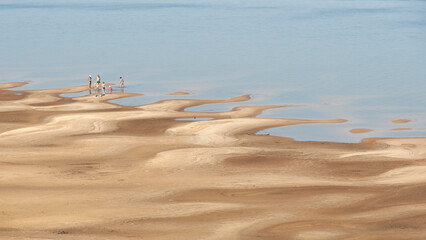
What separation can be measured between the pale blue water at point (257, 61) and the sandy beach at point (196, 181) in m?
4.67

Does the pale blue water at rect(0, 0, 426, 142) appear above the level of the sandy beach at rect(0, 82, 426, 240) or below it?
above

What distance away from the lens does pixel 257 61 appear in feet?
212

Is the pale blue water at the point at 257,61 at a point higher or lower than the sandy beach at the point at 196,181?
higher

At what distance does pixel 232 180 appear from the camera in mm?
24109

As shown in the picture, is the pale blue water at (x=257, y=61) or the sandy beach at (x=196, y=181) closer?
the sandy beach at (x=196, y=181)

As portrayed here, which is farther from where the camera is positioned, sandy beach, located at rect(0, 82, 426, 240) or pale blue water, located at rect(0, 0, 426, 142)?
pale blue water, located at rect(0, 0, 426, 142)

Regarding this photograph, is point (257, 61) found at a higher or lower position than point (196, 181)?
higher

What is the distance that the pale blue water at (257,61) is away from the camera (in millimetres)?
42094

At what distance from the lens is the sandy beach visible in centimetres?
1948

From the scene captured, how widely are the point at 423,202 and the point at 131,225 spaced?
341 inches

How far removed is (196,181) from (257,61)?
4150 cm

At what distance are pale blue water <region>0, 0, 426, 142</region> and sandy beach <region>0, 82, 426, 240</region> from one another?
4.67 meters

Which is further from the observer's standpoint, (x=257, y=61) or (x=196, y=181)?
(x=257, y=61)

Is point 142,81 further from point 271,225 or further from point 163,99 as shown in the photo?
point 271,225
